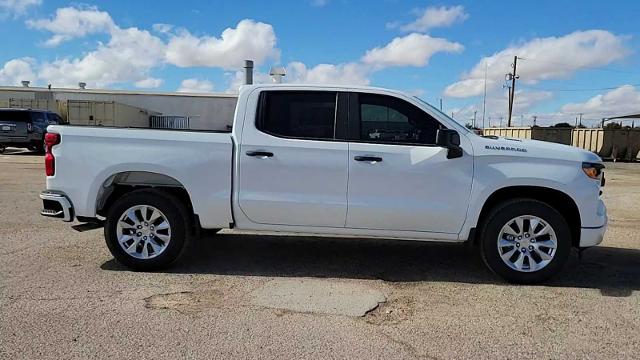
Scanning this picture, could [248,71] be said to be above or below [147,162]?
above

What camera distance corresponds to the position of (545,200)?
5.58 m

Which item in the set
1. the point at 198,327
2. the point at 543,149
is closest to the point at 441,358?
the point at 198,327

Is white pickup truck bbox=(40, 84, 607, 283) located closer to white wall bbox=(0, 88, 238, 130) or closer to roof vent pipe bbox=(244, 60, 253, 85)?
roof vent pipe bbox=(244, 60, 253, 85)

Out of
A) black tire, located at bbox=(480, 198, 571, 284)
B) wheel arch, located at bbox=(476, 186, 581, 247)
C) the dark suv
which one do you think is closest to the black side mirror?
wheel arch, located at bbox=(476, 186, 581, 247)

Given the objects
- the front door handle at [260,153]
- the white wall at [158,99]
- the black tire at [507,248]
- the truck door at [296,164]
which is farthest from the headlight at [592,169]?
the white wall at [158,99]

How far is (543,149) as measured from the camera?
5.41 m

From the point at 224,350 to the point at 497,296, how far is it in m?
2.65

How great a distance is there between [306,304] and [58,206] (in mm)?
2871

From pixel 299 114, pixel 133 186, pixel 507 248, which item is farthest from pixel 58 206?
pixel 507 248

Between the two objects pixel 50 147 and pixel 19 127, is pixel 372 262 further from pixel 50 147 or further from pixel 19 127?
pixel 19 127

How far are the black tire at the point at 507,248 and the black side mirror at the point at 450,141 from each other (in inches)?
27.6

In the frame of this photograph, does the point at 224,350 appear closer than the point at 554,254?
Yes

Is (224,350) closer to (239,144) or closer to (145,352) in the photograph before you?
(145,352)

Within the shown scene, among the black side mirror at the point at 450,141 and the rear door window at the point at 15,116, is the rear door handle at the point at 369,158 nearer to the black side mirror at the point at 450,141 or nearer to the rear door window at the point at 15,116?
the black side mirror at the point at 450,141
